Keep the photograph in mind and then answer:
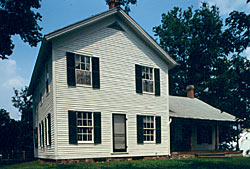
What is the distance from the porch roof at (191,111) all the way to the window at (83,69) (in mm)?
7454

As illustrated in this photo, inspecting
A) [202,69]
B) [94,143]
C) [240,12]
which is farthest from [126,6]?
[240,12]

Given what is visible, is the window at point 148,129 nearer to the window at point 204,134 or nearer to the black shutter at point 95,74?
the black shutter at point 95,74

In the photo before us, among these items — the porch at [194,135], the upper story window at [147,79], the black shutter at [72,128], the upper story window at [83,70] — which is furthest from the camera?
the porch at [194,135]

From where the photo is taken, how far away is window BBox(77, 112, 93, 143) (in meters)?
15.3

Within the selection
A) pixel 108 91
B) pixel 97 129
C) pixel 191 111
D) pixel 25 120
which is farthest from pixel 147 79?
pixel 25 120

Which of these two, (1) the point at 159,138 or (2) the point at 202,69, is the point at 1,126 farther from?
(2) the point at 202,69

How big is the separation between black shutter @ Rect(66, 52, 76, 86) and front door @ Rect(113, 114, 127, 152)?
11.3 feet

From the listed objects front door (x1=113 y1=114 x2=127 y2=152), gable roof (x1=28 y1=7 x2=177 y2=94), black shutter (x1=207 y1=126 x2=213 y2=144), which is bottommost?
black shutter (x1=207 y1=126 x2=213 y2=144)

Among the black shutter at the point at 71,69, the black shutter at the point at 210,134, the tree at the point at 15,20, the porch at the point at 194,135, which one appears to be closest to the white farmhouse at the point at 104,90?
the black shutter at the point at 71,69

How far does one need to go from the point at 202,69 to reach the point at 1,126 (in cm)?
2864

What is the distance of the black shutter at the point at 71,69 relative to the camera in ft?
50.2

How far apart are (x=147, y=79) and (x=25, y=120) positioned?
72.8 feet

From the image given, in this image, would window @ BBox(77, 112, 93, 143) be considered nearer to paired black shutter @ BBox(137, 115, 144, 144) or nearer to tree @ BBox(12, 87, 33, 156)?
paired black shutter @ BBox(137, 115, 144, 144)

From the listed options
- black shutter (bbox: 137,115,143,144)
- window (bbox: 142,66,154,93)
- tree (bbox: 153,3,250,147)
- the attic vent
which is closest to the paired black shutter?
black shutter (bbox: 137,115,143,144)
